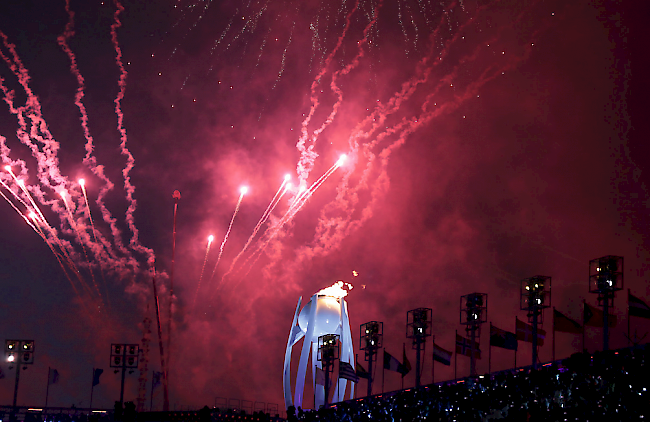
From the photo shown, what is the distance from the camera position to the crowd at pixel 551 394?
25.0 m

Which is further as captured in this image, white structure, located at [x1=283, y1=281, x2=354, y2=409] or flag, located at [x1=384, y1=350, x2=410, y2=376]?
white structure, located at [x1=283, y1=281, x2=354, y2=409]

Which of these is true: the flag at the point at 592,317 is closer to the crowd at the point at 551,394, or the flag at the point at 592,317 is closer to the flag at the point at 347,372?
the crowd at the point at 551,394

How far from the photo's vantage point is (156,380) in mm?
69312

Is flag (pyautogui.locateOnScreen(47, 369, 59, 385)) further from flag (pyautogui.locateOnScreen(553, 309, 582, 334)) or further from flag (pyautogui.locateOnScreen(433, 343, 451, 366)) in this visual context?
flag (pyautogui.locateOnScreen(553, 309, 582, 334))

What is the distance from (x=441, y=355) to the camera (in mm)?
43719

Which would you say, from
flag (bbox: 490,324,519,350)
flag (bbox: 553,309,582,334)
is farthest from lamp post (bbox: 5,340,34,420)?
flag (bbox: 553,309,582,334)

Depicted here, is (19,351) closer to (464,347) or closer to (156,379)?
(156,379)

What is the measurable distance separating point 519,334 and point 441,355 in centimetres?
692

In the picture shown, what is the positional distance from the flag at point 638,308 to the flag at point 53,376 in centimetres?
5151

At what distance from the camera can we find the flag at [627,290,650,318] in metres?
32.4

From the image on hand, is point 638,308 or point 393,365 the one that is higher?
point 638,308

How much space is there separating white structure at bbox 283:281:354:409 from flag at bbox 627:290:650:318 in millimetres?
29446

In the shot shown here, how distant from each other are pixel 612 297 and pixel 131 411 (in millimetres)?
25818

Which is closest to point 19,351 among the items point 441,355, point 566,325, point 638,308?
point 441,355
